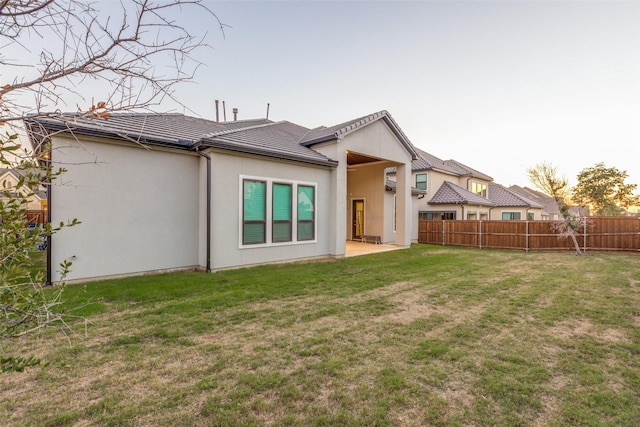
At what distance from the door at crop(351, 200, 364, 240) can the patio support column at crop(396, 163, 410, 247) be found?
262 cm

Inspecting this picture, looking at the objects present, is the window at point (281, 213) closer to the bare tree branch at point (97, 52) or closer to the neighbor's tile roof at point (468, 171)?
the bare tree branch at point (97, 52)

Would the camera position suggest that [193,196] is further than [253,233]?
No

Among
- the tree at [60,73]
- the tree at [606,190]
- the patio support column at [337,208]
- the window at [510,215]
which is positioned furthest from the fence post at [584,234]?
the tree at [606,190]

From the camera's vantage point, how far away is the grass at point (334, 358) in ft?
7.80

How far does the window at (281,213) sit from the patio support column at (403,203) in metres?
6.73

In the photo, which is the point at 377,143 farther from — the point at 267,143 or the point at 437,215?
the point at 437,215

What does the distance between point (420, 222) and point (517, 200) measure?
1404cm

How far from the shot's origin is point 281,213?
936 cm

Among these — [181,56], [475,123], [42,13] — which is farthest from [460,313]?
[475,123]

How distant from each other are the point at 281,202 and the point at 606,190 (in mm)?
42091

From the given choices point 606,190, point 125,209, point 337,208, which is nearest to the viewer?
point 125,209

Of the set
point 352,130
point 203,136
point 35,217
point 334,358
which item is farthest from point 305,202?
point 35,217

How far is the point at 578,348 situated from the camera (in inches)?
142

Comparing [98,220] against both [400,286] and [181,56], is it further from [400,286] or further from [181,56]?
[400,286]
